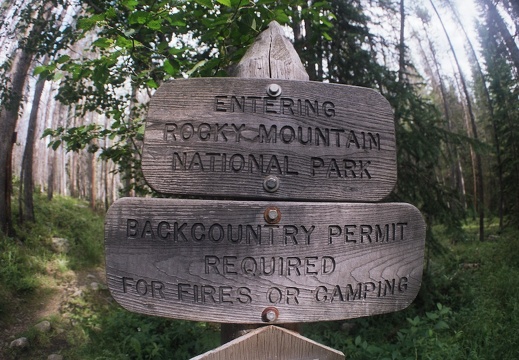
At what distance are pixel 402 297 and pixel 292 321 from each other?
412mm

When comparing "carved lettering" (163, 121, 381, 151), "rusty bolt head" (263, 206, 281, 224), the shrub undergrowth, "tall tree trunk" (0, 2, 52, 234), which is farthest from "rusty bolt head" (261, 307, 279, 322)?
"tall tree trunk" (0, 2, 52, 234)

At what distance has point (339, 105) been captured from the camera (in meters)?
1.37

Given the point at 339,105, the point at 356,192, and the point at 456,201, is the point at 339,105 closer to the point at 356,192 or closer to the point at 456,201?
the point at 356,192

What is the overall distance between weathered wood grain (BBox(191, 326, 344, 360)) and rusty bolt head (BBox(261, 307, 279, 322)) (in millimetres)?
26

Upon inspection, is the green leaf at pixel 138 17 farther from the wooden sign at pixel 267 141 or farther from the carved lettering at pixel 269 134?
the carved lettering at pixel 269 134

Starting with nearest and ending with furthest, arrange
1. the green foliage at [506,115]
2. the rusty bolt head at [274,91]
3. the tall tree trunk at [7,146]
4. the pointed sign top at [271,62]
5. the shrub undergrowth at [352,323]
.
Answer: the rusty bolt head at [274,91]
the pointed sign top at [271,62]
the shrub undergrowth at [352,323]
the tall tree trunk at [7,146]
the green foliage at [506,115]

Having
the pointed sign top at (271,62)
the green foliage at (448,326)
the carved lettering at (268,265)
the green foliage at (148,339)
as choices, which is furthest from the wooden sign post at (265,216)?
the green foliage at (148,339)

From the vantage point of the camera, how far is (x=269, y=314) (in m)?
1.24

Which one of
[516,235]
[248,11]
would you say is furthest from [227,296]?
[516,235]

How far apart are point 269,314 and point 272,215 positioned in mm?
322

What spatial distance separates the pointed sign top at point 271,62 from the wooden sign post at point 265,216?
131 millimetres

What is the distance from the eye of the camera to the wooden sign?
1.28 metres

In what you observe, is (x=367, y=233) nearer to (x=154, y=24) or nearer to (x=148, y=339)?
(x=154, y=24)

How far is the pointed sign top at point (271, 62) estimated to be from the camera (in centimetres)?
147
